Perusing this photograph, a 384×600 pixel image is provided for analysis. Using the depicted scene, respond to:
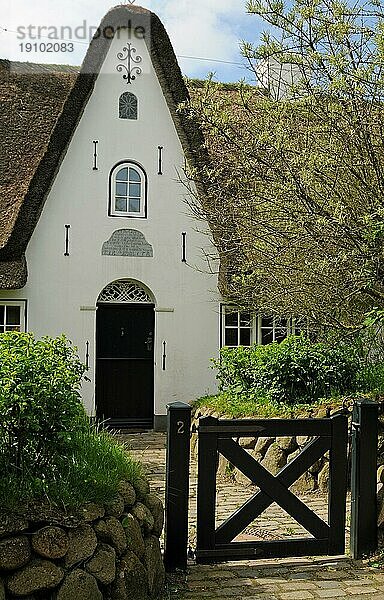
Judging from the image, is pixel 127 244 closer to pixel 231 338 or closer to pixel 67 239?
pixel 67 239

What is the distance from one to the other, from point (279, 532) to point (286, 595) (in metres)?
1.80

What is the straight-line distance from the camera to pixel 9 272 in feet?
44.5

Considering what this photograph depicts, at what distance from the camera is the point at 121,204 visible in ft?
48.9

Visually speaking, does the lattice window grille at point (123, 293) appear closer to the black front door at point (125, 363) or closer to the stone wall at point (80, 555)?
the black front door at point (125, 363)

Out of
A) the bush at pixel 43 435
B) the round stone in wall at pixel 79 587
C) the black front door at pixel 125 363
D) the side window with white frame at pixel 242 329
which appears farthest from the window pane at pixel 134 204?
the round stone in wall at pixel 79 587

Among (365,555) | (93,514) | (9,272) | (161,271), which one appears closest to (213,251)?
(161,271)

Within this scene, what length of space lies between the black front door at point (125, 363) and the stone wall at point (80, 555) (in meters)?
9.08

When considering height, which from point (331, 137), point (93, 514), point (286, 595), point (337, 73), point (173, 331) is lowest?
point (286, 595)

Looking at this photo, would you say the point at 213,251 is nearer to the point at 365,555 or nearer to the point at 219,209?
the point at 219,209

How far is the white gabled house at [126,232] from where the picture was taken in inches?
569

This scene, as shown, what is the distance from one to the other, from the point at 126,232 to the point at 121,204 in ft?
1.77

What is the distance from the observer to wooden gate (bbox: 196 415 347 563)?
6266 mm

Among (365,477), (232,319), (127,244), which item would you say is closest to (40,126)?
(127,244)

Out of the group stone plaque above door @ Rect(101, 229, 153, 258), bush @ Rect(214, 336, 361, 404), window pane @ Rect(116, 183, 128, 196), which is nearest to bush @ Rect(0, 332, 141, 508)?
bush @ Rect(214, 336, 361, 404)
